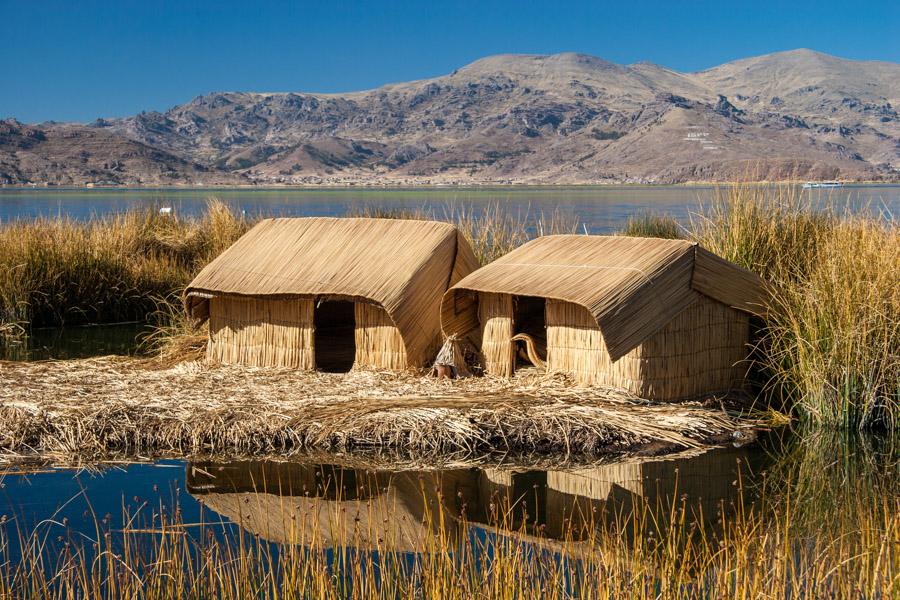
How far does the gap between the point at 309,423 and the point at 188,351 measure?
2.72m

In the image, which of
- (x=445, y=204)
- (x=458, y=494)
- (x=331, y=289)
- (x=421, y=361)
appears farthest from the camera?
(x=445, y=204)

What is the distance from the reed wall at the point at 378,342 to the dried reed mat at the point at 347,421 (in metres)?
0.54

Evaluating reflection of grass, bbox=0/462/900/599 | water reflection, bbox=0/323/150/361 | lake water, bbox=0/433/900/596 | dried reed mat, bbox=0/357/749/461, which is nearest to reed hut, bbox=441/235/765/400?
dried reed mat, bbox=0/357/749/461

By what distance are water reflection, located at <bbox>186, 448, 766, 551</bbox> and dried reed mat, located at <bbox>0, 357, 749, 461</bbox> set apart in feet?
0.98

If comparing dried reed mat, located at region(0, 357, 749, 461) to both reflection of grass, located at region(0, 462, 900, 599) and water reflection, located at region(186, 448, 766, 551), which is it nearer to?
water reflection, located at region(186, 448, 766, 551)

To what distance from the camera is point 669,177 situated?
99875mm

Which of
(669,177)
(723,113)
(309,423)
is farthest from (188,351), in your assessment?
(723,113)

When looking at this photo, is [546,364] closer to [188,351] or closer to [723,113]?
[188,351]

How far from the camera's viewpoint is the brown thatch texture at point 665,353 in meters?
6.88

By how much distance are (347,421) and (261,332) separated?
198 centimetres

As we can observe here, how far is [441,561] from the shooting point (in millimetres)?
3613

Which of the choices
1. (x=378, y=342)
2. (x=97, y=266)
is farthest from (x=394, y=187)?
(x=378, y=342)

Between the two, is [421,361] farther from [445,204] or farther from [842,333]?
[445,204]

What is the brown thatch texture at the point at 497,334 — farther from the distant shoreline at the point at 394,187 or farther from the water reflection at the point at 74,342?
the distant shoreline at the point at 394,187
